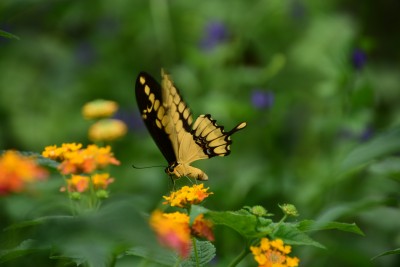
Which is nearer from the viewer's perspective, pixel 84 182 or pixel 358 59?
pixel 84 182

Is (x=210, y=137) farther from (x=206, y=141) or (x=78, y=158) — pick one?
(x=78, y=158)

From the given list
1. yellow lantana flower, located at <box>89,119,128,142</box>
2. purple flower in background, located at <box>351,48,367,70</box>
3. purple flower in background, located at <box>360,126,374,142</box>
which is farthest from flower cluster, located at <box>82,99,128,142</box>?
purple flower in background, located at <box>360,126,374,142</box>

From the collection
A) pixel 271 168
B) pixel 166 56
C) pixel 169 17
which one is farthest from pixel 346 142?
pixel 169 17

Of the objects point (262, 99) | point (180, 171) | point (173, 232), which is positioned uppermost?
point (262, 99)

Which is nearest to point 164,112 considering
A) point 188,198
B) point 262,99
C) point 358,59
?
point 188,198

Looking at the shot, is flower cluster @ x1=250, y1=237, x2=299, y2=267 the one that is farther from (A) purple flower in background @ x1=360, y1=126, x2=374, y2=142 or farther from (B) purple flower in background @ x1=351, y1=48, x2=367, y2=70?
(A) purple flower in background @ x1=360, y1=126, x2=374, y2=142

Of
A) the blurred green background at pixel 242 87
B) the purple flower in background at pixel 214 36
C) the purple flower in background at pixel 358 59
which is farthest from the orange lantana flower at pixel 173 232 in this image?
the purple flower in background at pixel 214 36
